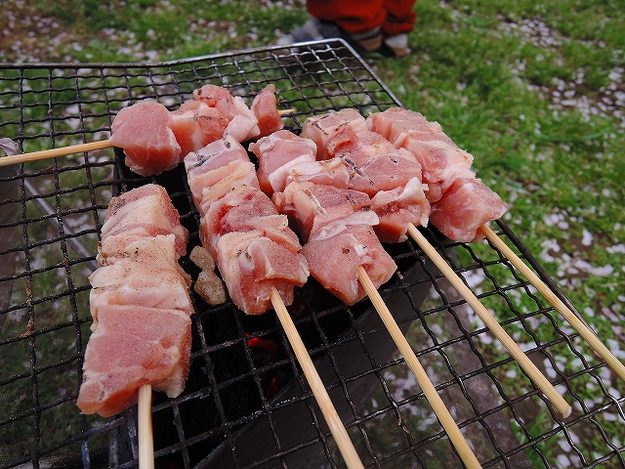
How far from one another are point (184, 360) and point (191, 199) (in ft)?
3.70

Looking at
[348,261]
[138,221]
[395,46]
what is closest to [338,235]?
[348,261]

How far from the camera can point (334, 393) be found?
2.66m

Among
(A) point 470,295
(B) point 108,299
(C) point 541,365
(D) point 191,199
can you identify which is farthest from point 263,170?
(C) point 541,365

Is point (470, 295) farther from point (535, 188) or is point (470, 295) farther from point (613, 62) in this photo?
point (613, 62)

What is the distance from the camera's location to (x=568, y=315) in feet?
7.07

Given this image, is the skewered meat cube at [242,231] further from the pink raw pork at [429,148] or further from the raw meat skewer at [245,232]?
the pink raw pork at [429,148]

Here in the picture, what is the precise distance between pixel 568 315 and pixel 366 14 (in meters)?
5.31

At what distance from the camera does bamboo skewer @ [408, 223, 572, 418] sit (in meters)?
1.74

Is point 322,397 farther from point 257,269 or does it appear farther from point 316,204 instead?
point 316,204

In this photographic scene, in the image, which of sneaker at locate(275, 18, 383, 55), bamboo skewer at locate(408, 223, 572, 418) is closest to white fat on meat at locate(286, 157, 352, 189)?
bamboo skewer at locate(408, 223, 572, 418)

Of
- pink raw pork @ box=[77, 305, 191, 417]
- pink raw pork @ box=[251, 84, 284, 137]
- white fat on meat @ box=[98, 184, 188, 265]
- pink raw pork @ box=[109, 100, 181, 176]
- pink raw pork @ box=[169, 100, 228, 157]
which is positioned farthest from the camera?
pink raw pork @ box=[251, 84, 284, 137]

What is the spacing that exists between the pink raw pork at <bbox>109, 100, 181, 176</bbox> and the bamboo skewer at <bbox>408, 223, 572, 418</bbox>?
4.96ft

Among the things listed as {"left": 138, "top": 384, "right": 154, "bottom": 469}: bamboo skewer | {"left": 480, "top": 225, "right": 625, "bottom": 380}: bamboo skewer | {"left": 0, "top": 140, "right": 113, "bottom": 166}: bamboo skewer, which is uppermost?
A: {"left": 480, "top": 225, "right": 625, "bottom": 380}: bamboo skewer

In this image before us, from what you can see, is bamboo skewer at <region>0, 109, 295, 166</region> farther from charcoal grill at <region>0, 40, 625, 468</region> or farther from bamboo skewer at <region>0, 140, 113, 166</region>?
charcoal grill at <region>0, 40, 625, 468</region>
